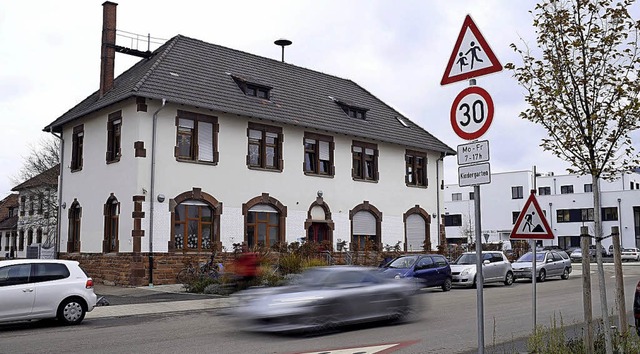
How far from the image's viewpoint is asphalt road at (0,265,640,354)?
11219 mm

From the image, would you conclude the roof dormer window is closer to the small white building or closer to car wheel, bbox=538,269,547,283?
car wheel, bbox=538,269,547,283

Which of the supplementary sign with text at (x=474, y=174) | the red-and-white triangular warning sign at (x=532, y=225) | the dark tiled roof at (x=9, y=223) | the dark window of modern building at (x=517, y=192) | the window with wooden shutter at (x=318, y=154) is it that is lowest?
the red-and-white triangular warning sign at (x=532, y=225)

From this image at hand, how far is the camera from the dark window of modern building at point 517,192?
3091 inches

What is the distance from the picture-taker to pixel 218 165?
29062 mm

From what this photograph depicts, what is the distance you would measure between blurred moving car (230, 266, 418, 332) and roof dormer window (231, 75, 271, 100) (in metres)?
19.1

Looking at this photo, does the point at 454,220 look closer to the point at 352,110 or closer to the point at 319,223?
the point at 352,110

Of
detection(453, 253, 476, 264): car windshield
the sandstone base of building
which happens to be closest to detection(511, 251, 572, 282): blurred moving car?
detection(453, 253, 476, 264): car windshield

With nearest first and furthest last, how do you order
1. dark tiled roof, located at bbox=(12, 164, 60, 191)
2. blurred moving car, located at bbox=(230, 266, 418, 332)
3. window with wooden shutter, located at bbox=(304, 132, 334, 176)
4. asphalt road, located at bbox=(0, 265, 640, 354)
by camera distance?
asphalt road, located at bbox=(0, 265, 640, 354)
blurred moving car, located at bbox=(230, 266, 418, 332)
window with wooden shutter, located at bbox=(304, 132, 334, 176)
dark tiled roof, located at bbox=(12, 164, 60, 191)

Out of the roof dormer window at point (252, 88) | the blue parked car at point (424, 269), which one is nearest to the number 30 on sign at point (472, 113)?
the blue parked car at point (424, 269)

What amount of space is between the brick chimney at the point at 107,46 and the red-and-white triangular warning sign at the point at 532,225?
81.4ft

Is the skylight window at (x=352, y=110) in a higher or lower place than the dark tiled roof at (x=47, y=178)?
higher

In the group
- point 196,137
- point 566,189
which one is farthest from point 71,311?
point 566,189

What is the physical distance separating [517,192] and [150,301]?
64526 mm

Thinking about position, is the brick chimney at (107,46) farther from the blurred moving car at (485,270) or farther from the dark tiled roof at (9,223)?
the dark tiled roof at (9,223)
